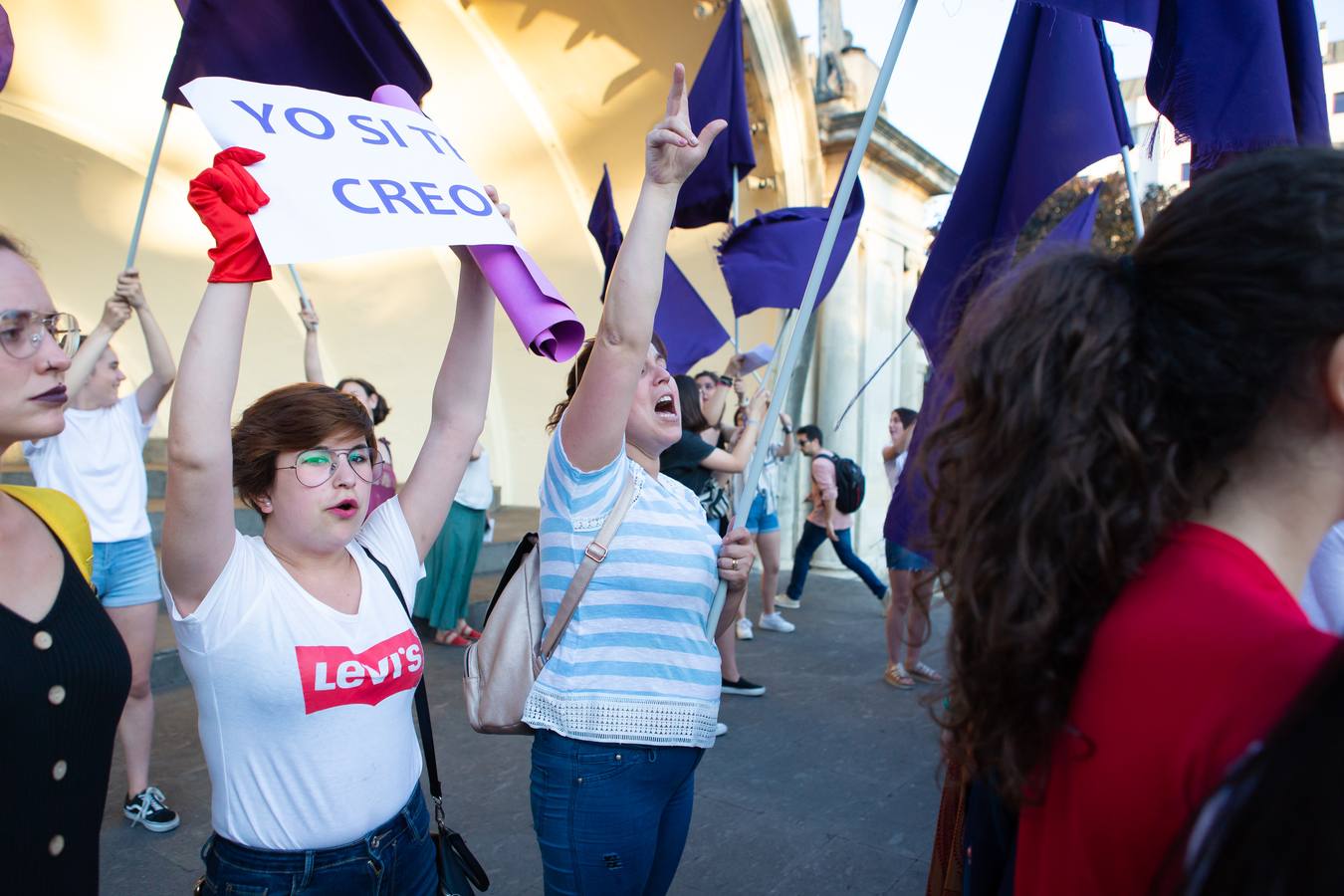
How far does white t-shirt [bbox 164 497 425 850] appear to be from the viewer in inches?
67.9

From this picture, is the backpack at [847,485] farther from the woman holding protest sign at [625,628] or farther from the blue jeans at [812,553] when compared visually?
the woman holding protest sign at [625,628]

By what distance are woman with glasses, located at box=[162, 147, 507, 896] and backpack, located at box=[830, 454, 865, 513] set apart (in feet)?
20.1

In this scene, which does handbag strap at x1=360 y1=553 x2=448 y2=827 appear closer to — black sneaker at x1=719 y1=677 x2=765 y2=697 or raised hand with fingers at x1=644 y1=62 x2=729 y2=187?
raised hand with fingers at x1=644 y1=62 x2=729 y2=187

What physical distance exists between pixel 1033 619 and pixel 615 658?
3.99 feet

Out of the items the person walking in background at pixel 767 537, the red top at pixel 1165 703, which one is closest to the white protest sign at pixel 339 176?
the red top at pixel 1165 703

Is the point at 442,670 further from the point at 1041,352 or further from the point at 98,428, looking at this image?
the point at 1041,352

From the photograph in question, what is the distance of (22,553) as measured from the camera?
1510 mm

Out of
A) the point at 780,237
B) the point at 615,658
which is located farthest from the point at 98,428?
the point at 780,237

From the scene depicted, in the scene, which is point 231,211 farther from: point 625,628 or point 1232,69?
point 1232,69

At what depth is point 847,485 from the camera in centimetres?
790

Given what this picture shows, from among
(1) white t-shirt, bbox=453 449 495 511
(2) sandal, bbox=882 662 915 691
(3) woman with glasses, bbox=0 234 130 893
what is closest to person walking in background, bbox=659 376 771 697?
(2) sandal, bbox=882 662 915 691

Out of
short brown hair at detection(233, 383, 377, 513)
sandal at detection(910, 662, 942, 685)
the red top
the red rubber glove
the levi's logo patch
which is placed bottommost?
sandal at detection(910, 662, 942, 685)

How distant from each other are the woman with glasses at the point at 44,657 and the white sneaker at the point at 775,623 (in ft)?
20.1

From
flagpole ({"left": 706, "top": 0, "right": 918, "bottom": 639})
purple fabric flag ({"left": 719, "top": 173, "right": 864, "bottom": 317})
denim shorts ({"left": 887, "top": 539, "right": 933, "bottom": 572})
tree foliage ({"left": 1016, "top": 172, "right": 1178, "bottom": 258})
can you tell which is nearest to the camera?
flagpole ({"left": 706, "top": 0, "right": 918, "bottom": 639})
